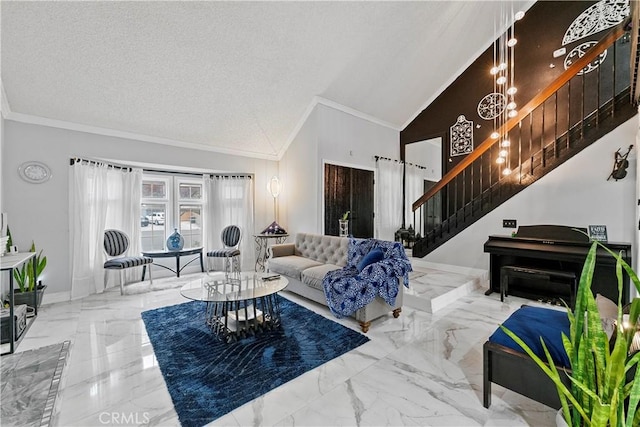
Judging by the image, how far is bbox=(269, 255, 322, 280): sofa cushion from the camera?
3.74 m

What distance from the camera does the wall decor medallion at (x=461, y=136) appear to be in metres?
5.63

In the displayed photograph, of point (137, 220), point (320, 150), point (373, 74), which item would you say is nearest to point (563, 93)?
point (373, 74)

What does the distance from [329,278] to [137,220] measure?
362 centimetres

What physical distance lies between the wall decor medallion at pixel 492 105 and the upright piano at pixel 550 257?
8.51 ft

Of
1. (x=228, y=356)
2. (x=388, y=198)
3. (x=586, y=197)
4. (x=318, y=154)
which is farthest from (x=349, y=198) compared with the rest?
(x=228, y=356)

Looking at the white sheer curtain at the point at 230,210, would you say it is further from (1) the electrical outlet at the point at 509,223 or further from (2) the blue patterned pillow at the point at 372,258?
(1) the electrical outlet at the point at 509,223

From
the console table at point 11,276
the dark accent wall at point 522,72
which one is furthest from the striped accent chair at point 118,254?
the dark accent wall at point 522,72

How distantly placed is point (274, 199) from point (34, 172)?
12.1ft

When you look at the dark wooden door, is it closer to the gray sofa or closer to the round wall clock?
the gray sofa

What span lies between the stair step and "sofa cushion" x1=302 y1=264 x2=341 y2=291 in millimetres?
1121

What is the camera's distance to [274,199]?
604 centimetres

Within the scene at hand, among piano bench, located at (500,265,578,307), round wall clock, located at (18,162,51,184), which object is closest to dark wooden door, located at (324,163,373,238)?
piano bench, located at (500,265,578,307)

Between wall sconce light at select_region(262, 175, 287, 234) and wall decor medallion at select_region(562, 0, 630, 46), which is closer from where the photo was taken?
wall decor medallion at select_region(562, 0, 630, 46)

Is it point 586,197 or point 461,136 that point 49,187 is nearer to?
point 461,136
